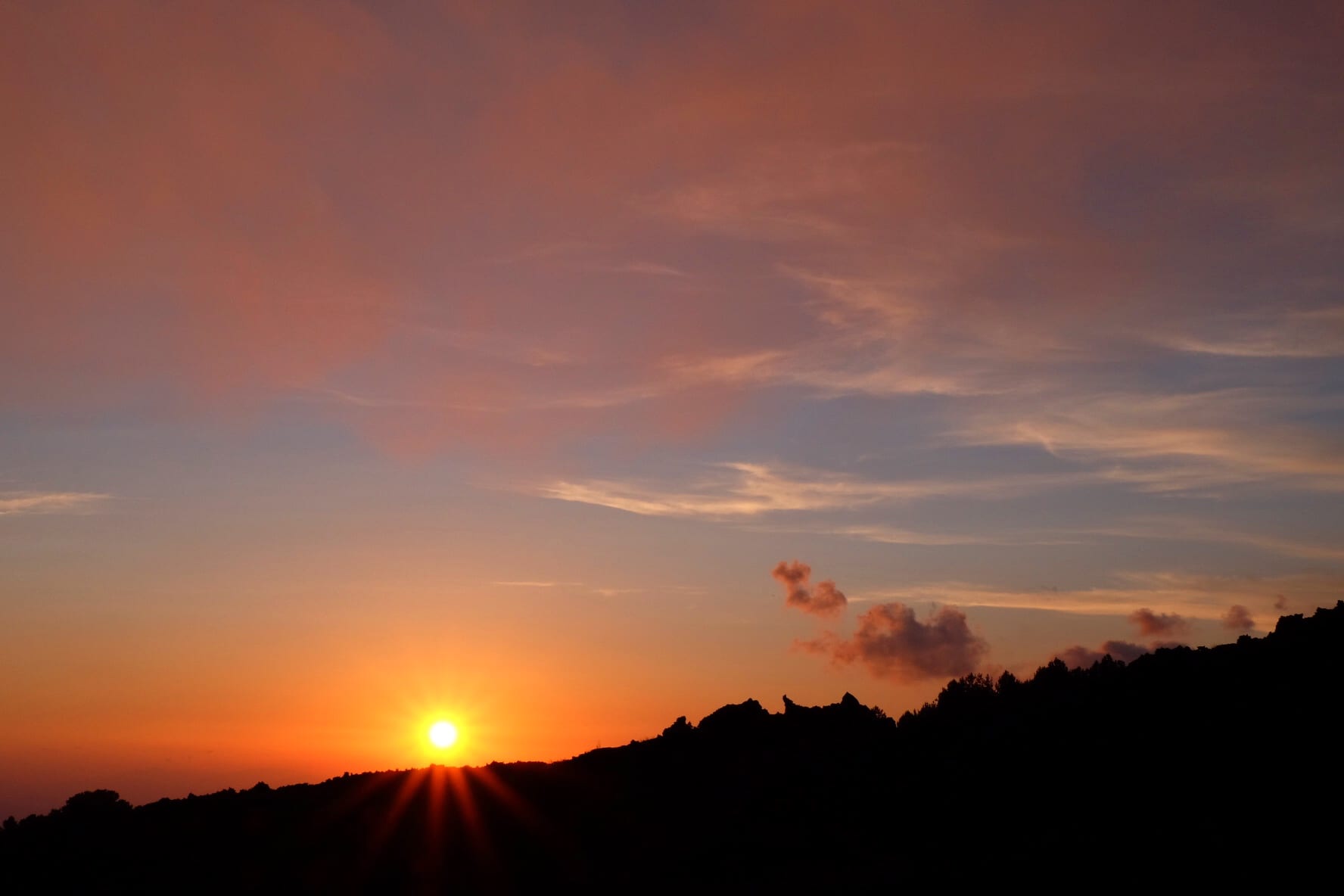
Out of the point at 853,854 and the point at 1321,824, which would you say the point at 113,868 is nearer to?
the point at 853,854

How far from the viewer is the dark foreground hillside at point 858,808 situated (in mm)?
33625

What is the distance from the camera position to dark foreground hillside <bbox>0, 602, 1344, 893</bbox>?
33625 millimetres

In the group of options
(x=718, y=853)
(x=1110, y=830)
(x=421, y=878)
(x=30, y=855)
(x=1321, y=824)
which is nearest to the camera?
(x=1321, y=824)

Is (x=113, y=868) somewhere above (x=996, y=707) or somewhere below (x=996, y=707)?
below

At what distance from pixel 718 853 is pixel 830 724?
8.70 m

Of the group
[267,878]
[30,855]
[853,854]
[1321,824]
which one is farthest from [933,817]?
[30,855]

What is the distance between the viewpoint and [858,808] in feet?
137

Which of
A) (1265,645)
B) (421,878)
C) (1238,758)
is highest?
(1265,645)

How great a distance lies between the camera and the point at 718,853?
136 ft

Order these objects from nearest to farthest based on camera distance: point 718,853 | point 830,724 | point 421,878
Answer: point 718,853, point 421,878, point 830,724

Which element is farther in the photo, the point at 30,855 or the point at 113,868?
the point at 30,855

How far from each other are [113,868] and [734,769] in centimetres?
2770

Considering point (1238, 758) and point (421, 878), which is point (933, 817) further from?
point (421, 878)

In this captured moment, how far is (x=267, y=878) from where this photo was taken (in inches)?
1844
